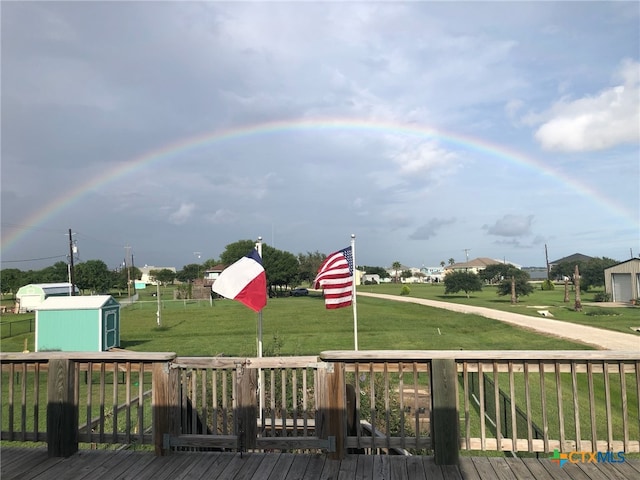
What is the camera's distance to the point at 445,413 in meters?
3.96

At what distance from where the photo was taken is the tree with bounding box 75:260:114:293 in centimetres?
7331

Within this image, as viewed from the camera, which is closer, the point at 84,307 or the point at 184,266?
the point at 84,307

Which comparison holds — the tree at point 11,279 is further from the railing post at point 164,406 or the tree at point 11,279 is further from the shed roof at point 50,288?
the railing post at point 164,406

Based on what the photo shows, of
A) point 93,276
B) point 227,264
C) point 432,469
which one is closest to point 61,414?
point 432,469

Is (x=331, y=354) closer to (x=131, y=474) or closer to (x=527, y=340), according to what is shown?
(x=131, y=474)

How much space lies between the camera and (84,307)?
1823 centimetres

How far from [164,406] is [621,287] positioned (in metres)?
43.1

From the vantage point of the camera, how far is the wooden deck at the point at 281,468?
3736mm

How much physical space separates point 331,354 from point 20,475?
2977 millimetres

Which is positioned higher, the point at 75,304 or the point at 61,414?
the point at 75,304

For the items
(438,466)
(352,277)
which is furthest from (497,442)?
(352,277)

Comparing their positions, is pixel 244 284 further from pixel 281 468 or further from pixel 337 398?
pixel 281 468

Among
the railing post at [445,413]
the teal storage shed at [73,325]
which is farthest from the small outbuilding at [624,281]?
the railing post at [445,413]

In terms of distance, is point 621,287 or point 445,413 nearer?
point 445,413
